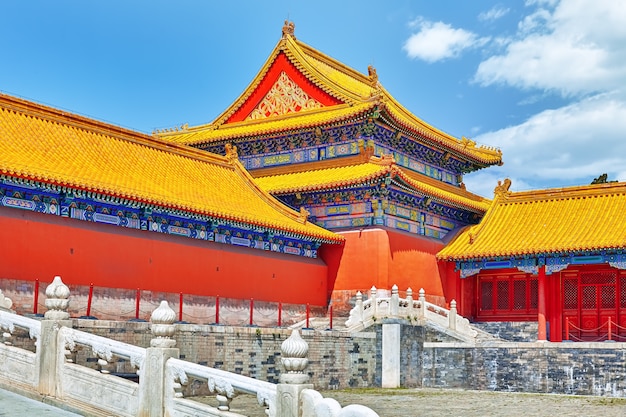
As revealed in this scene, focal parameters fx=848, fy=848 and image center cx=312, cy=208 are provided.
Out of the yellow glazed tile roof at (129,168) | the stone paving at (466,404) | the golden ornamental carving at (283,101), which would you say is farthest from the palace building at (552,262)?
the golden ornamental carving at (283,101)

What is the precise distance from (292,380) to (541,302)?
759 inches

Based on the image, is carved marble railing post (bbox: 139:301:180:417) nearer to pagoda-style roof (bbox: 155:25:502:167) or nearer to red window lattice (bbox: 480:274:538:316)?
pagoda-style roof (bbox: 155:25:502:167)

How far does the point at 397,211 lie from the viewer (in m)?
29.4

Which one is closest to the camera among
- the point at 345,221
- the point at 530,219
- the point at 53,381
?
the point at 53,381

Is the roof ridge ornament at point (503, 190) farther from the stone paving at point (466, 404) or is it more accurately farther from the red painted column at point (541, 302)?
the stone paving at point (466, 404)

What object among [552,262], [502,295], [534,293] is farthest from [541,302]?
[502,295]

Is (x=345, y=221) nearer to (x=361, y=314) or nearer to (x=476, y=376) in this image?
(x=361, y=314)

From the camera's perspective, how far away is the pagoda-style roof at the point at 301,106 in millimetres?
30703

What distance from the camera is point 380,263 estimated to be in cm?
2814

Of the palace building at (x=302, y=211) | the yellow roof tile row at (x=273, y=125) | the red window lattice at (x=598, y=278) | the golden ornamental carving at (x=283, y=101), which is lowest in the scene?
the red window lattice at (x=598, y=278)

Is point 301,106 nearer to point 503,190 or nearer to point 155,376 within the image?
point 503,190

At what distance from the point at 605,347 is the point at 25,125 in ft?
54.3

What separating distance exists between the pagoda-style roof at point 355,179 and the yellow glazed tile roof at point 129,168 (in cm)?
154

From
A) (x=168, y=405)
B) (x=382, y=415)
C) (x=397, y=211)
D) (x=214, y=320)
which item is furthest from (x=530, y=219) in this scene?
(x=168, y=405)
